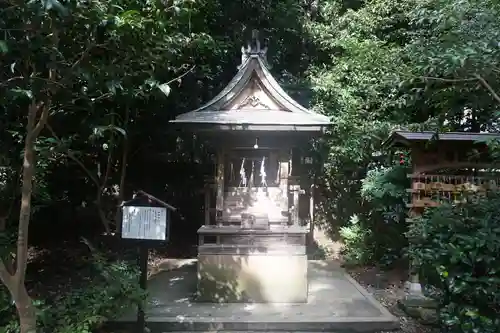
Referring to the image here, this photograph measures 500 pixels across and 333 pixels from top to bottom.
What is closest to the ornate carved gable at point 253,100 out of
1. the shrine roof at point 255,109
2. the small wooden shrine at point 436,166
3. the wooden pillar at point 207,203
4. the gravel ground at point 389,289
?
the shrine roof at point 255,109

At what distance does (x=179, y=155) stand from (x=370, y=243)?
480cm

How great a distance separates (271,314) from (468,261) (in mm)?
3063

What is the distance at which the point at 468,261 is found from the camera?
130 inches

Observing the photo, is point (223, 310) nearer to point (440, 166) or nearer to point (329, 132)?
point (440, 166)

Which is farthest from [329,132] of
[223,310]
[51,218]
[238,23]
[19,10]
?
[19,10]

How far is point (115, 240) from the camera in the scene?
9836mm

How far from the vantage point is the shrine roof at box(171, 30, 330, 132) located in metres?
6.50

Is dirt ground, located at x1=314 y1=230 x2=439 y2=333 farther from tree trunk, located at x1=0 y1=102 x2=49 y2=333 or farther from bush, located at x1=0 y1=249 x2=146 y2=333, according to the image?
tree trunk, located at x1=0 y1=102 x2=49 y2=333

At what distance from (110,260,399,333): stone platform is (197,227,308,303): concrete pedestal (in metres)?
0.14

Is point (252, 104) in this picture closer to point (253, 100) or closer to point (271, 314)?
point (253, 100)

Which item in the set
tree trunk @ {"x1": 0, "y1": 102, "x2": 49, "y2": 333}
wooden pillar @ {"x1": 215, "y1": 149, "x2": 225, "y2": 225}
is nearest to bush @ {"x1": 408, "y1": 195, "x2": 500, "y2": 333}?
tree trunk @ {"x1": 0, "y1": 102, "x2": 49, "y2": 333}

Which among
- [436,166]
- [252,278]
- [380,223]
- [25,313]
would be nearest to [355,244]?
[380,223]

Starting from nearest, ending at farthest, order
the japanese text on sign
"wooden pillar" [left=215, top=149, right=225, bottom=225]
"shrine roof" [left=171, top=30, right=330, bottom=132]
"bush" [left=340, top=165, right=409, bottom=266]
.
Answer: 1. the japanese text on sign
2. "shrine roof" [left=171, top=30, right=330, bottom=132]
3. "wooden pillar" [left=215, top=149, right=225, bottom=225]
4. "bush" [left=340, top=165, right=409, bottom=266]

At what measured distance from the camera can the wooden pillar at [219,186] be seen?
23.1 feet
